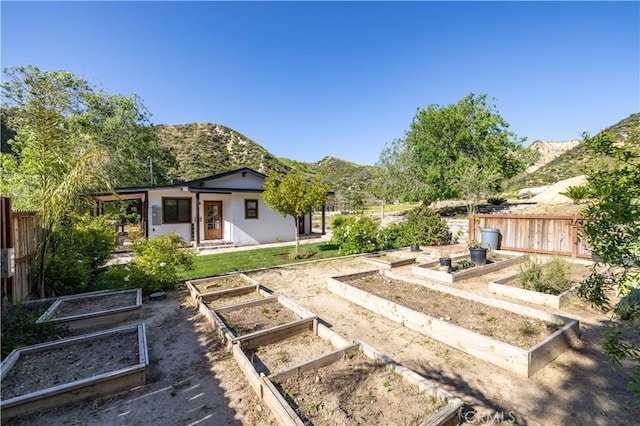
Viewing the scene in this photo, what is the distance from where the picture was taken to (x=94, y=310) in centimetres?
533

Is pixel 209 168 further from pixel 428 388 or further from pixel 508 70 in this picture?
pixel 428 388

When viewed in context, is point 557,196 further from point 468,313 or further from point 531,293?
point 468,313

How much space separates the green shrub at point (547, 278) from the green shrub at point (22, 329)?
9.15 metres

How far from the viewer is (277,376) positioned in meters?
3.04

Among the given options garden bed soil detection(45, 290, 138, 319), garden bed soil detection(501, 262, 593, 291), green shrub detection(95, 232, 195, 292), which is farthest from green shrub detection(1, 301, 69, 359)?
garden bed soil detection(501, 262, 593, 291)

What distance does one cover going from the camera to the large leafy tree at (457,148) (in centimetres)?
2014

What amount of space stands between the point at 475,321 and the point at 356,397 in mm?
2889

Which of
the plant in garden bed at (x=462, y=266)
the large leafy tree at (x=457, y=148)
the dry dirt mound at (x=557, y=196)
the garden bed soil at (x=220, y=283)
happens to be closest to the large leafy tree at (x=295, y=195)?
the garden bed soil at (x=220, y=283)

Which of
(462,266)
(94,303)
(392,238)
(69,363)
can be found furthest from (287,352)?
(392,238)

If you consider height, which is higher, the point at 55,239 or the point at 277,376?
the point at 55,239

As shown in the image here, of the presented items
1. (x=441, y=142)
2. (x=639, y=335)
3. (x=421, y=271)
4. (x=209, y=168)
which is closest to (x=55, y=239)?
(x=421, y=271)

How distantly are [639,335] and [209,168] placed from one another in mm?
46648

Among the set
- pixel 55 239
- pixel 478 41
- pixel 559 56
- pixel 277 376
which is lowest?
pixel 277 376

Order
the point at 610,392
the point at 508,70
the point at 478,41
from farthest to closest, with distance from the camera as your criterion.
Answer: the point at 508,70
the point at 478,41
the point at 610,392
